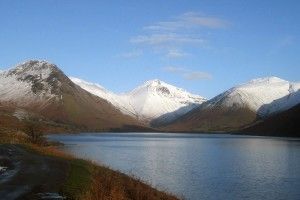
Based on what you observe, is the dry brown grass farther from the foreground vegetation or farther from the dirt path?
the dirt path

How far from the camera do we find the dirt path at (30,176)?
3180 centimetres

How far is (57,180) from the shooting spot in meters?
38.6

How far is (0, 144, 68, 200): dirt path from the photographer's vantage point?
31797mm

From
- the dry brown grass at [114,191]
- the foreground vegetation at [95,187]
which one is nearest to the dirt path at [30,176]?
the foreground vegetation at [95,187]

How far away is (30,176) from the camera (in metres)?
40.2

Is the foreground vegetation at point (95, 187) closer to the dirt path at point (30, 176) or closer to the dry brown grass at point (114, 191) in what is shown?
the dry brown grass at point (114, 191)

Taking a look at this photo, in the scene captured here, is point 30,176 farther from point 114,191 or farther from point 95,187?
point 114,191

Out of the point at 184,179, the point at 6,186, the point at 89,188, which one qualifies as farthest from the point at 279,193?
the point at 6,186

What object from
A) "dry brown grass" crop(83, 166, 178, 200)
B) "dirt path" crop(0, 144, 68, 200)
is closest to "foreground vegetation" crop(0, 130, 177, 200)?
"dry brown grass" crop(83, 166, 178, 200)

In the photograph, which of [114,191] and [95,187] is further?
[95,187]

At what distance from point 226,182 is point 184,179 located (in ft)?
18.5

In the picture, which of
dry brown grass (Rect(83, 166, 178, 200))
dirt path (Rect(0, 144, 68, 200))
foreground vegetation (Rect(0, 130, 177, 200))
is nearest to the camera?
dirt path (Rect(0, 144, 68, 200))

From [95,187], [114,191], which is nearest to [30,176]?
[95,187]

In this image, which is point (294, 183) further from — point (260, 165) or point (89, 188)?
point (89, 188)
